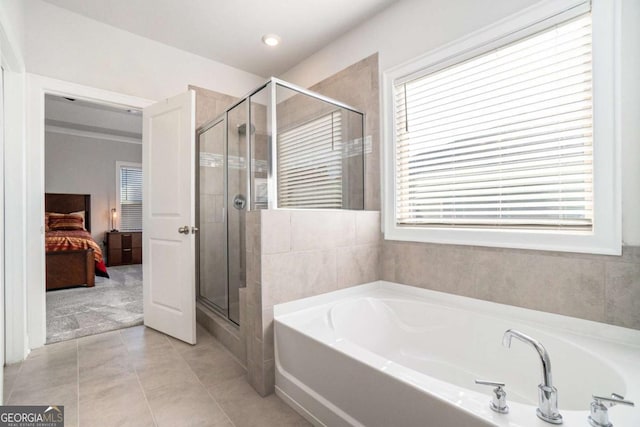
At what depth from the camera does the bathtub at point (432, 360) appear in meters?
1.01

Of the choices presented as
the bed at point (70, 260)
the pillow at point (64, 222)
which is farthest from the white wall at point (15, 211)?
the pillow at point (64, 222)

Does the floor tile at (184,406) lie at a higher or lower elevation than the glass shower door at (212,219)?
lower

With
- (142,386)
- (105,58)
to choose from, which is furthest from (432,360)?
(105,58)

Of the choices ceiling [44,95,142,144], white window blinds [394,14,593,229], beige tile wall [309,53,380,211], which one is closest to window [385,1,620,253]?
white window blinds [394,14,593,229]

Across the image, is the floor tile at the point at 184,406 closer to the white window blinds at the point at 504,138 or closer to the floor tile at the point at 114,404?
the floor tile at the point at 114,404

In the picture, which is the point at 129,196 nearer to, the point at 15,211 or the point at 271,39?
the point at 15,211

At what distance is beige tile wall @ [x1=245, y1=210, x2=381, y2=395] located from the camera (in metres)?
1.70

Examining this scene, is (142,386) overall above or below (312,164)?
below

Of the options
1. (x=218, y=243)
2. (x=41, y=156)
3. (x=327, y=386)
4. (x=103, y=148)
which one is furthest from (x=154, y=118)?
(x=103, y=148)

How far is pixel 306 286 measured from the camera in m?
1.87

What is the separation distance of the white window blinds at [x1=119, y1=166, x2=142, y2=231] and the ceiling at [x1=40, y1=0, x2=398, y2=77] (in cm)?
432

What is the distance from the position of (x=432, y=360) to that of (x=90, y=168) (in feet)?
22.1

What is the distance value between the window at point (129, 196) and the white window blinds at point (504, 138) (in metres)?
6.02

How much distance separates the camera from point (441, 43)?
2.01 metres
